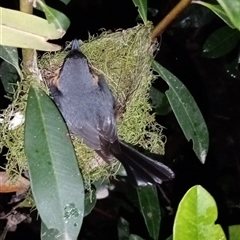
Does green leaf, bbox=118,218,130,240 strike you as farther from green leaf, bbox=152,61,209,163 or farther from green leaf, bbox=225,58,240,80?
green leaf, bbox=225,58,240,80

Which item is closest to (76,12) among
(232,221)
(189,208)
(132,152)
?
(132,152)

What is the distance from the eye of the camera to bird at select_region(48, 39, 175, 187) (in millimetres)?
1456

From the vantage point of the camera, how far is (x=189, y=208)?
0.95m

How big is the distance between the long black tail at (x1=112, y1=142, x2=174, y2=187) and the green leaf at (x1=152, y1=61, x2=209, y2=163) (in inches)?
4.8

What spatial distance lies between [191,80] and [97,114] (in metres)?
0.81

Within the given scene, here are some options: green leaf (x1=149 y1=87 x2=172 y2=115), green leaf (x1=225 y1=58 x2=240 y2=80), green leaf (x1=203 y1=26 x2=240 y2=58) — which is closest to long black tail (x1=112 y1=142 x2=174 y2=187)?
green leaf (x1=149 y1=87 x2=172 y2=115)

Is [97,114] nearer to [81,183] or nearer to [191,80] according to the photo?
[81,183]

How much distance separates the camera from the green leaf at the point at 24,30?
0.98 m

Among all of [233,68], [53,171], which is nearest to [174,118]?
[233,68]

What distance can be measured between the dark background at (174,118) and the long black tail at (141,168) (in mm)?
373

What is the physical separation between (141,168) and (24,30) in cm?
63

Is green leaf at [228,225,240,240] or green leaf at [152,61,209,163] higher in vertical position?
green leaf at [152,61,209,163]

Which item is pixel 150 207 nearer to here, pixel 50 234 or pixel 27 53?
pixel 50 234

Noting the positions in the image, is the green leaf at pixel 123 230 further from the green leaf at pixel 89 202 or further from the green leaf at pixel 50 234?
the green leaf at pixel 50 234
